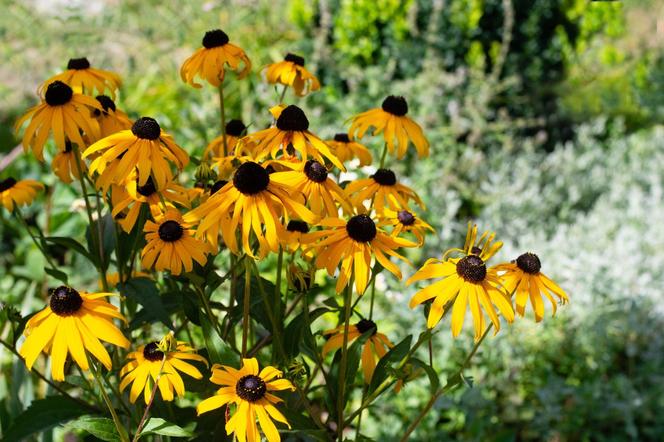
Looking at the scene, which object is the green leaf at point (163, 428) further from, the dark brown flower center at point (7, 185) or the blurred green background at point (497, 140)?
the blurred green background at point (497, 140)

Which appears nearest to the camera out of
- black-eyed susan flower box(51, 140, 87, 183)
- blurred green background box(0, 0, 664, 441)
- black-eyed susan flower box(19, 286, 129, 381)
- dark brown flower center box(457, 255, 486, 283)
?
black-eyed susan flower box(19, 286, 129, 381)

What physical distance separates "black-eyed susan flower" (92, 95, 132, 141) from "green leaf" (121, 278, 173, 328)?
244mm

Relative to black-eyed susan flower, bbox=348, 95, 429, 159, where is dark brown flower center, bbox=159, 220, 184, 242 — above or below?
below

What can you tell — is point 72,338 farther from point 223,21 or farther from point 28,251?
point 223,21

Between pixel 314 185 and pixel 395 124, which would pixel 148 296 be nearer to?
pixel 314 185

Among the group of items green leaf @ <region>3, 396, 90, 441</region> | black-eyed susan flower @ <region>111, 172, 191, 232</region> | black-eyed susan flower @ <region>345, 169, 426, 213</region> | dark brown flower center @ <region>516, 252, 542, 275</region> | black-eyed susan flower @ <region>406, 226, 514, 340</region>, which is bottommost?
green leaf @ <region>3, 396, 90, 441</region>

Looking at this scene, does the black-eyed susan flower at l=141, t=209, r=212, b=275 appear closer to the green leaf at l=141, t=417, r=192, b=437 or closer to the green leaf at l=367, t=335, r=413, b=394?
the green leaf at l=141, t=417, r=192, b=437

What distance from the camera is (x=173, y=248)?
2.95ft

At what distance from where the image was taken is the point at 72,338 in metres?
0.77

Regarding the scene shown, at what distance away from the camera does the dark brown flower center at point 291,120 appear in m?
0.92

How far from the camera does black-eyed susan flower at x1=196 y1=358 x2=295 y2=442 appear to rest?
0.80 meters

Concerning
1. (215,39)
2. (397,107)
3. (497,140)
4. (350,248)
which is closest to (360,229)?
(350,248)

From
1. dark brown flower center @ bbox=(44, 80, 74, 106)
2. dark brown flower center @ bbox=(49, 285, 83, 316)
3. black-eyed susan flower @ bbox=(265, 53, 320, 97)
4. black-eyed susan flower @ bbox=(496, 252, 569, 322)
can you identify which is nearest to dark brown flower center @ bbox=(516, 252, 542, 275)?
black-eyed susan flower @ bbox=(496, 252, 569, 322)

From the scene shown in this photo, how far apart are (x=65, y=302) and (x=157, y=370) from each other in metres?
0.17
